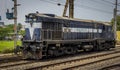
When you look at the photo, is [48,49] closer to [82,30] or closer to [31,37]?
[31,37]

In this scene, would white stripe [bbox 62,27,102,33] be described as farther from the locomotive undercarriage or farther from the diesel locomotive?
the locomotive undercarriage

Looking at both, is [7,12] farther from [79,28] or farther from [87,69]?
[87,69]

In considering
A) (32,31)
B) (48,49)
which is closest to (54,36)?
(48,49)

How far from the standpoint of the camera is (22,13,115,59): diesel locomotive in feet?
68.1

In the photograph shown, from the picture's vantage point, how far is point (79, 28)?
83.1 ft

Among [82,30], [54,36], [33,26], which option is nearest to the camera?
[33,26]

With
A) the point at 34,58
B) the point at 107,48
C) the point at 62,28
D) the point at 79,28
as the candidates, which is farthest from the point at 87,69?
the point at 107,48

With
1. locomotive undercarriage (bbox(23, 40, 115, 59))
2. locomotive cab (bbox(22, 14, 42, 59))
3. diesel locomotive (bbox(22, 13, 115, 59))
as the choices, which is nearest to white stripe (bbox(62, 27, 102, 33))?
diesel locomotive (bbox(22, 13, 115, 59))

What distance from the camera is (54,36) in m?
22.0

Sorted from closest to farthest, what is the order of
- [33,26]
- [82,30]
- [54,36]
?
[33,26], [54,36], [82,30]

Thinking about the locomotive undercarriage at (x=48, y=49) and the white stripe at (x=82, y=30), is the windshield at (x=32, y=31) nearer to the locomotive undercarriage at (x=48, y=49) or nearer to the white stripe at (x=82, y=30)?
the locomotive undercarriage at (x=48, y=49)

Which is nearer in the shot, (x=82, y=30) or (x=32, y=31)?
(x=32, y=31)

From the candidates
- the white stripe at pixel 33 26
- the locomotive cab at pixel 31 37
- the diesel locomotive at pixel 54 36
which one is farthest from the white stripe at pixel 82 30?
the locomotive cab at pixel 31 37

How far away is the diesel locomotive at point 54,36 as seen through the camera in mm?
20756
